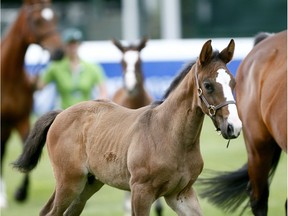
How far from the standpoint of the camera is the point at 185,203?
5.99 m

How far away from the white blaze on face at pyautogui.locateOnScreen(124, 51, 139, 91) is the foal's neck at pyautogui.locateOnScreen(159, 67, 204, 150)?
11.9 ft

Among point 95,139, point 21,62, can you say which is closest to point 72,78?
point 21,62

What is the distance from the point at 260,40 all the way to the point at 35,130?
2.37 metres

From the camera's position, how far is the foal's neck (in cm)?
583

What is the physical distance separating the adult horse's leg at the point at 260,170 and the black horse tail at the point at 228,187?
14 centimetres

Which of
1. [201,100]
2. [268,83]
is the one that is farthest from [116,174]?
[268,83]

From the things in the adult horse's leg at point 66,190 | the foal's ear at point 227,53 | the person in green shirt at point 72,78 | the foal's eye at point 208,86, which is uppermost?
the foal's ear at point 227,53

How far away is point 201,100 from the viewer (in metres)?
5.66

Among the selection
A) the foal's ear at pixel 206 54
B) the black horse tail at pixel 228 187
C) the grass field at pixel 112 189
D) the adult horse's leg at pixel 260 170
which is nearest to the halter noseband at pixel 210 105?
the foal's ear at pixel 206 54

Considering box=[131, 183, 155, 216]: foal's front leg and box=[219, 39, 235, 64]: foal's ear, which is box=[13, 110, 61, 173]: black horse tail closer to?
box=[131, 183, 155, 216]: foal's front leg

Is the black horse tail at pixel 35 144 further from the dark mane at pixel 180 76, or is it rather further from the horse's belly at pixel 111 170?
the dark mane at pixel 180 76

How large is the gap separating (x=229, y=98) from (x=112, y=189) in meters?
5.79

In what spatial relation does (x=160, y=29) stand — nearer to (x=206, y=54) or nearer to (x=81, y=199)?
(x=81, y=199)

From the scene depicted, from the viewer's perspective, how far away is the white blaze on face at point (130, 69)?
31.3 ft
